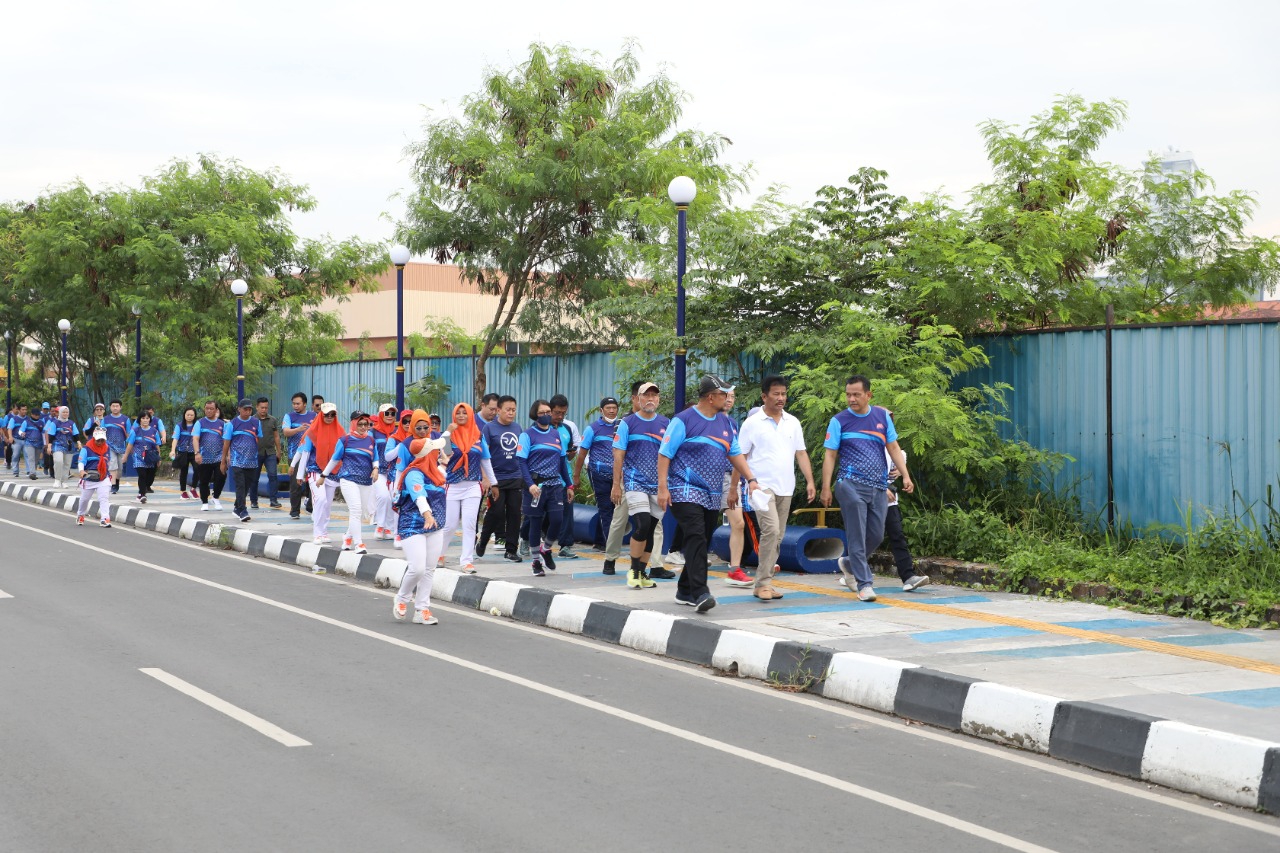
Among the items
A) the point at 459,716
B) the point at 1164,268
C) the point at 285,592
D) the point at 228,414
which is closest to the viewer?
the point at 459,716

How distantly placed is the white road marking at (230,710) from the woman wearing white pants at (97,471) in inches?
477

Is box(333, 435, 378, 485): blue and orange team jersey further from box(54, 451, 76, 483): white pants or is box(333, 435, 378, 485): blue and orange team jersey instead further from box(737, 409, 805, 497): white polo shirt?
box(54, 451, 76, 483): white pants

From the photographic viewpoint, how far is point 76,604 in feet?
37.2

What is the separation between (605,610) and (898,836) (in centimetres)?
537

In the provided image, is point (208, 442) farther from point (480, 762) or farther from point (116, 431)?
point (480, 762)

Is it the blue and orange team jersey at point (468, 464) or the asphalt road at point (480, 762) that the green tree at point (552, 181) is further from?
the asphalt road at point (480, 762)

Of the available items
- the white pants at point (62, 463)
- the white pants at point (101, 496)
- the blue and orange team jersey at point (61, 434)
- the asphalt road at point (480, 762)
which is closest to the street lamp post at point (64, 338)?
the blue and orange team jersey at point (61, 434)

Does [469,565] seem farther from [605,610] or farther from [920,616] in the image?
[920,616]

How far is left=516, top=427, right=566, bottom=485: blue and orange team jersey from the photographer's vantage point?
13430 millimetres

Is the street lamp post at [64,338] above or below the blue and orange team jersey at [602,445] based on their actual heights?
above

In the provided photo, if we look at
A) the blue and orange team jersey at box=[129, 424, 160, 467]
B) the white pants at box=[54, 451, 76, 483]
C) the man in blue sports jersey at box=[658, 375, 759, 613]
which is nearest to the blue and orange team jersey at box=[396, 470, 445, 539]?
the man in blue sports jersey at box=[658, 375, 759, 613]

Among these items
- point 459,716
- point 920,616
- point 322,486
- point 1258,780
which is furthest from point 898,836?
point 322,486

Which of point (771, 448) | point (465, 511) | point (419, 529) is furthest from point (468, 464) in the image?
point (771, 448)

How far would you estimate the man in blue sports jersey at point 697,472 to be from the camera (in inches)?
401
